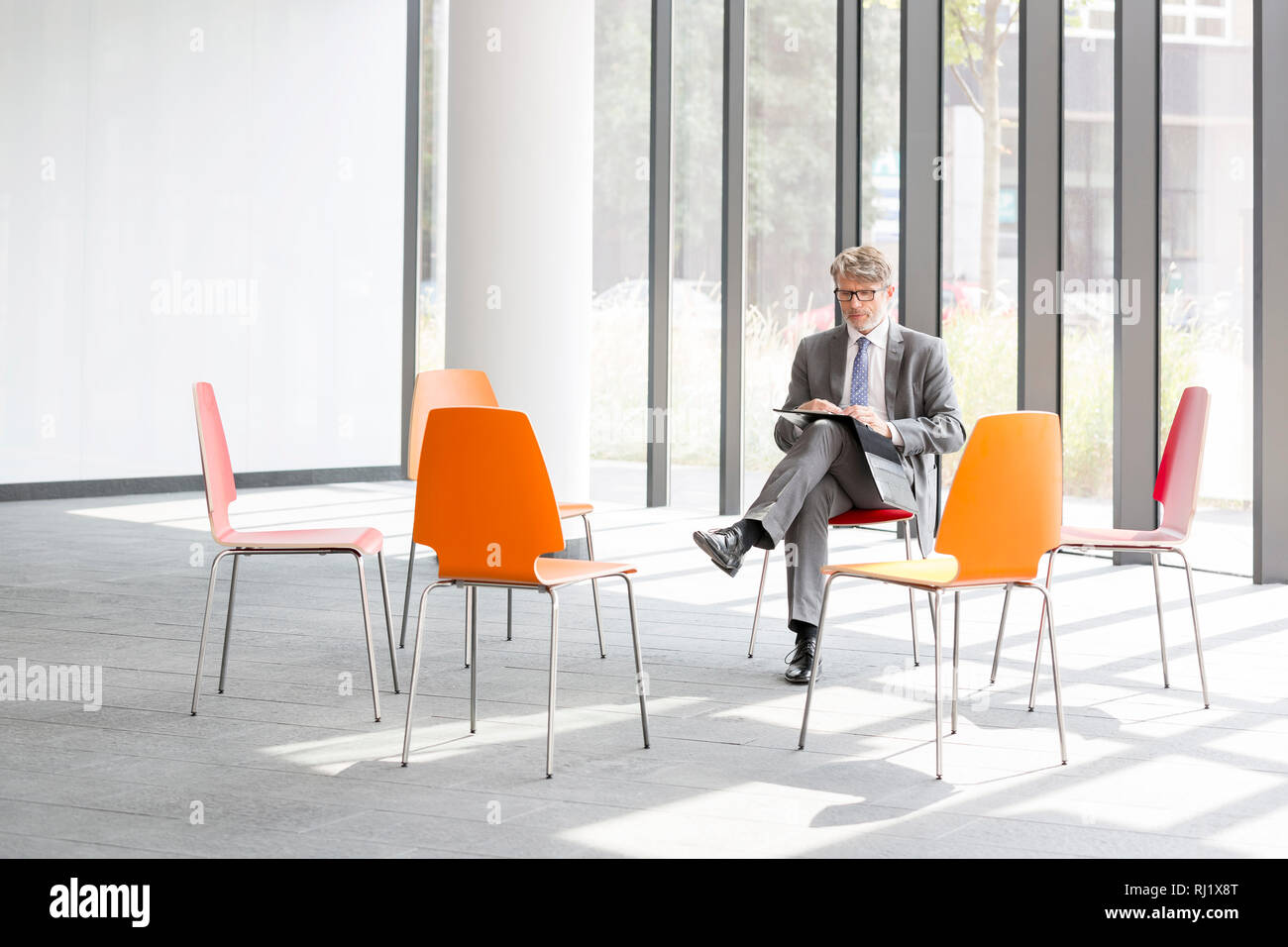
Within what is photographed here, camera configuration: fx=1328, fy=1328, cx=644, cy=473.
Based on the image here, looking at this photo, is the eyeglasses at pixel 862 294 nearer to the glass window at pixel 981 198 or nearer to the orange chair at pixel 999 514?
the orange chair at pixel 999 514

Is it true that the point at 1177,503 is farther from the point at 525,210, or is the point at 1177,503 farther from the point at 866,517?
the point at 525,210

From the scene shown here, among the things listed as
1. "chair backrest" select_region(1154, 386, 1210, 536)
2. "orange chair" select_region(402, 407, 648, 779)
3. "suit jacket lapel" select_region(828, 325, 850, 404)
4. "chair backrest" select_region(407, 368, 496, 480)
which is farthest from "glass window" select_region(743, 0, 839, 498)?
"orange chair" select_region(402, 407, 648, 779)

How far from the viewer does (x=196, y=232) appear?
9328 mm

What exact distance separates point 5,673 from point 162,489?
5.52 m

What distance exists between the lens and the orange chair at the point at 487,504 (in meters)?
2.92

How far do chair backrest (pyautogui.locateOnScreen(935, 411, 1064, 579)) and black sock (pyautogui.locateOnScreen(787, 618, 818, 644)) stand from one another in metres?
0.92

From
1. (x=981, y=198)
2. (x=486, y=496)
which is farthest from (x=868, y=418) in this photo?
(x=981, y=198)

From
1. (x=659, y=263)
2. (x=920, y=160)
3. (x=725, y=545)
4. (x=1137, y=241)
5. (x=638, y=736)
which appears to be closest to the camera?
(x=638, y=736)

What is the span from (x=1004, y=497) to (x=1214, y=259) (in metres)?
3.64

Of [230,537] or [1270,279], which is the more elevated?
[1270,279]

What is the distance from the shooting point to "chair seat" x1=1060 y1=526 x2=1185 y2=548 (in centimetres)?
368

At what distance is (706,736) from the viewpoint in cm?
334

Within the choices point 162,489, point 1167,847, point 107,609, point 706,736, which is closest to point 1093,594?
point 706,736
